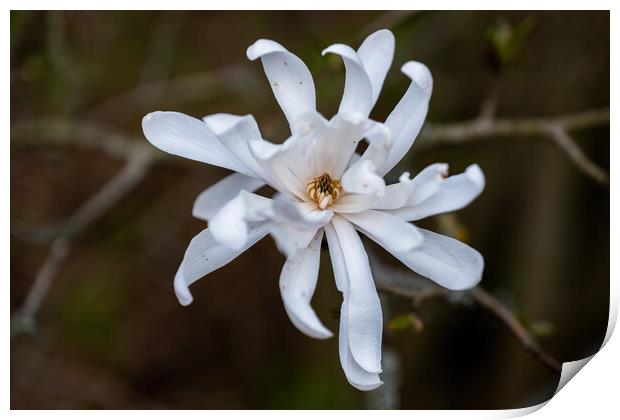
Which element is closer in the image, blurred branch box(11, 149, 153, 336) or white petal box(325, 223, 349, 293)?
white petal box(325, 223, 349, 293)

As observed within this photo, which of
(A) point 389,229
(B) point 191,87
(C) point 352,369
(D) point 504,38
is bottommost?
(C) point 352,369

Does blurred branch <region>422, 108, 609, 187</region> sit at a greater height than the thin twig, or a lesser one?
greater

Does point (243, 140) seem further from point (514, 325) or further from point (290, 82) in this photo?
point (514, 325)

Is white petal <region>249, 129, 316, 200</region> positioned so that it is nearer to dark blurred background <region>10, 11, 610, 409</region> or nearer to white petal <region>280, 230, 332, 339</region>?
white petal <region>280, 230, 332, 339</region>

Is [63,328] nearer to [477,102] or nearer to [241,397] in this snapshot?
[241,397]

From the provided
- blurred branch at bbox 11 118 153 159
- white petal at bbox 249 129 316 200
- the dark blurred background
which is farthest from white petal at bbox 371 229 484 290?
blurred branch at bbox 11 118 153 159

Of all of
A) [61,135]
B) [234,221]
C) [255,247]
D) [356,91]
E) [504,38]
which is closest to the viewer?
[234,221]

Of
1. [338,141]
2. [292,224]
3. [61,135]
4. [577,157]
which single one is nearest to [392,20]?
[577,157]

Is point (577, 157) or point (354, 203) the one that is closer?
point (354, 203)
